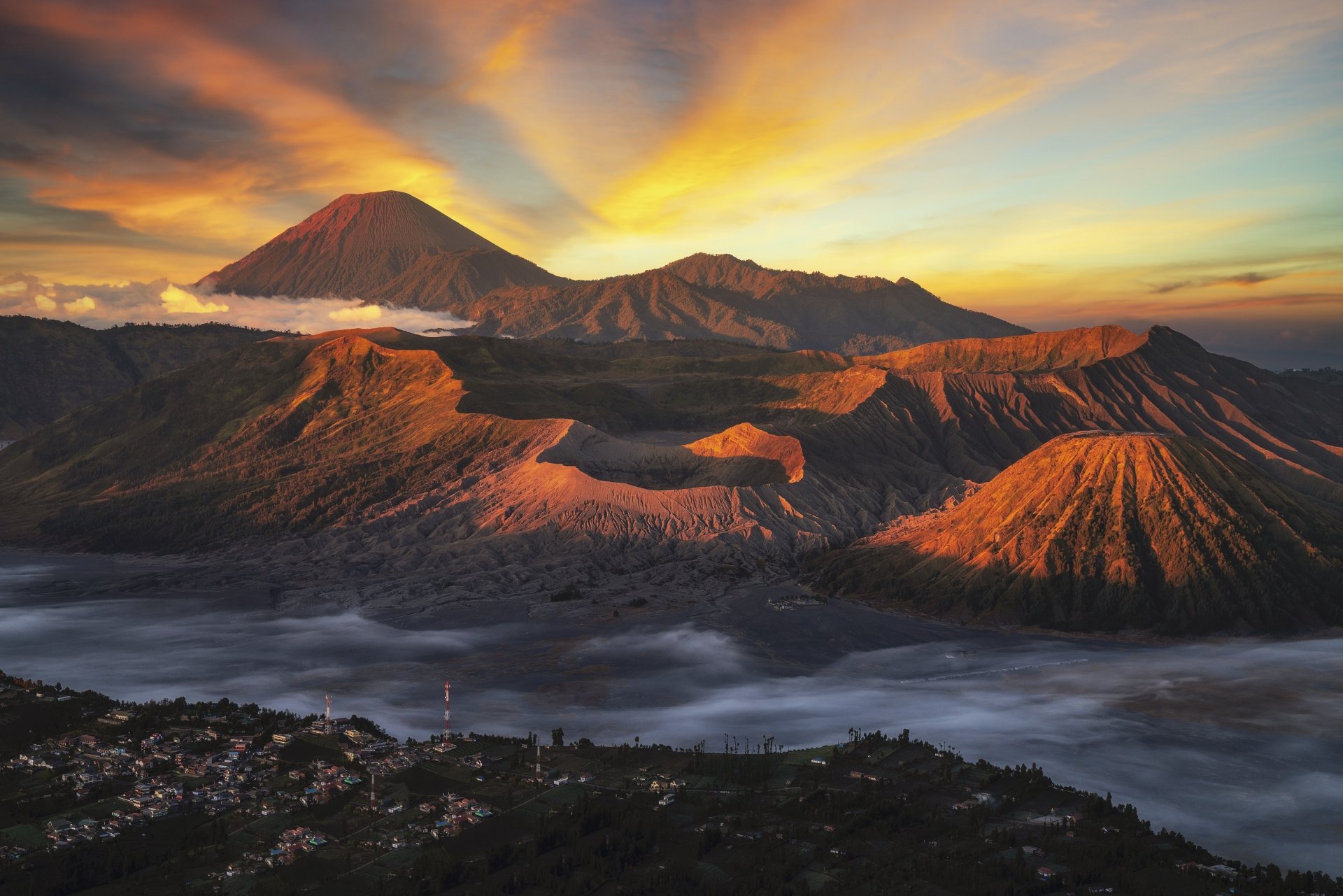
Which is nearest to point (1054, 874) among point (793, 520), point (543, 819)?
point (543, 819)

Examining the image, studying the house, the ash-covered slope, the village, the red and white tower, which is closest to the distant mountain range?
the ash-covered slope

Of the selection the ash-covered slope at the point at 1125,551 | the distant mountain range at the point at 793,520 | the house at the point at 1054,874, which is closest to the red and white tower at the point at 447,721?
the house at the point at 1054,874

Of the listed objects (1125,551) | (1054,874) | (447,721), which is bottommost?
(1054,874)

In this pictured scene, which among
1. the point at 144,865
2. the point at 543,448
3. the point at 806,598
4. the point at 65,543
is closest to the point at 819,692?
the point at 806,598

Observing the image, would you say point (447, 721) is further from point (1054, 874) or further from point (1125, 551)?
point (1125, 551)

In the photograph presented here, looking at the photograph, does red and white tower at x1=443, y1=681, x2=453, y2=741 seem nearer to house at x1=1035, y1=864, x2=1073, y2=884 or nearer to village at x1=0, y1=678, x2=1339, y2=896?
village at x1=0, y1=678, x2=1339, y2=896

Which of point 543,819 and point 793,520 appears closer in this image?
point 543,819
